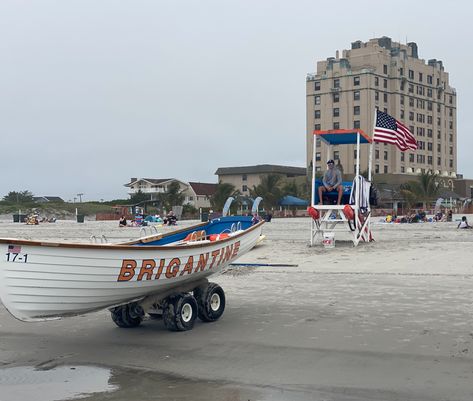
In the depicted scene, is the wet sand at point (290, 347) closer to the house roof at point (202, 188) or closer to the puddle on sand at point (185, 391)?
the puddle on sand at point (185, 391)

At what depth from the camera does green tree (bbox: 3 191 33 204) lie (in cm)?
12044

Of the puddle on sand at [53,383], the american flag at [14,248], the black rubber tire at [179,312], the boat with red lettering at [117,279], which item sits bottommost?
the puddle on sand at [53,383]

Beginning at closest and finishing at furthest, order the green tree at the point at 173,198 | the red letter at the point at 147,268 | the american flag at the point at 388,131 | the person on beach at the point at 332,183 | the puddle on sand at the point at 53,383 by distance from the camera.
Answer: the puddle on sand at the point at 53,383 < the red letter at the point at 147,268 < the person on beach at the point at 332,183 < the american flag at the point at 388,131 < the green tree at the point at 173,198

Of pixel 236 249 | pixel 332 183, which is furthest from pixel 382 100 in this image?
pixel 236 249

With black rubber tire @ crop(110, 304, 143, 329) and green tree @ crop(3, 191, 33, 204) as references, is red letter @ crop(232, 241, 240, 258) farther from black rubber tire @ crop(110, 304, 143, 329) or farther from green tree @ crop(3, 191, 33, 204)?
green tree @ crop(3, 191, 33, 204)

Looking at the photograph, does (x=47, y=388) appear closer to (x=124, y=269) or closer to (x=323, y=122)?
(x=124, y=269)

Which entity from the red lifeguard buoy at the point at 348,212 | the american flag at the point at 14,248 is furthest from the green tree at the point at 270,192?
the american flag at the point at 14,248

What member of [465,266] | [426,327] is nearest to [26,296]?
[426,327]

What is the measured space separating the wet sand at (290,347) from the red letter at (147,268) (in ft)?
2.90

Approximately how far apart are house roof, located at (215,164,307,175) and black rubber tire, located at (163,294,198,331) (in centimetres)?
10123

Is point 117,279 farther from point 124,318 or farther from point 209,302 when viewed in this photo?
point 209,302

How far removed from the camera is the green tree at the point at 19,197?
120438 millimetres

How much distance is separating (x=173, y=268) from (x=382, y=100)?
105530mm

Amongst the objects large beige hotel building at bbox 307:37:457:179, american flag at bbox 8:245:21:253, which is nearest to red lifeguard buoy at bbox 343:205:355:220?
american flag at bbox 8:245:21:253
